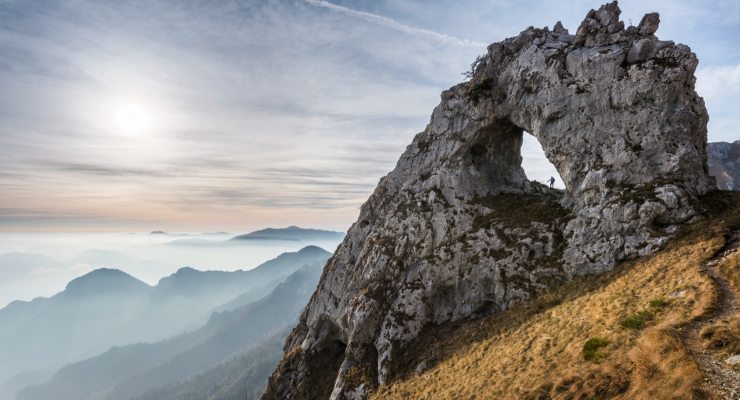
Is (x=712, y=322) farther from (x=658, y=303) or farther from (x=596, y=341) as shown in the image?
(x=596, y=341)

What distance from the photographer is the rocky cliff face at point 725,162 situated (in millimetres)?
139750

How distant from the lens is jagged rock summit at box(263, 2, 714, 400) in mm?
32719

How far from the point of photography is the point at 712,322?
1812 centimetres

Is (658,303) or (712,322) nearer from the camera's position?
(712,322)

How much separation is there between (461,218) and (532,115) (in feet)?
52.4

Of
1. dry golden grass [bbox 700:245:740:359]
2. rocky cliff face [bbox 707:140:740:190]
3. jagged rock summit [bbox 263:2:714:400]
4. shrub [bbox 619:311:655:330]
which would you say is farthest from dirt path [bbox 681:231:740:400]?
rocky cliff face [bbox 707:140:740:190]

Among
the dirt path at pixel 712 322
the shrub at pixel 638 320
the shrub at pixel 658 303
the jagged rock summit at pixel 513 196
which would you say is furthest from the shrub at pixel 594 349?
the jagged rock summit at pixel 513 196

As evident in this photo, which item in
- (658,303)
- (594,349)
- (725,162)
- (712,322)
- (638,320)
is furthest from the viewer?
(725,162)

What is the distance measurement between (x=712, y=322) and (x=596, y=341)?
5.52 metres

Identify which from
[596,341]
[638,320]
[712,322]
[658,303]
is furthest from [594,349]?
[712,322]

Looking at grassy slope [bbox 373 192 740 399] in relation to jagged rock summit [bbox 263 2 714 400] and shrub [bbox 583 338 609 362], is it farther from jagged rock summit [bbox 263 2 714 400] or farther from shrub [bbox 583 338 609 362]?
jagged rock summit [bbox 263 2 714 400]

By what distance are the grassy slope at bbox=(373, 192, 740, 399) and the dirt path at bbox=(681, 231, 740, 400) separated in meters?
0.44

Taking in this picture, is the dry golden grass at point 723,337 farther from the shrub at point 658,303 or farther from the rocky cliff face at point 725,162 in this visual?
the rocky cliff face at point 725,162

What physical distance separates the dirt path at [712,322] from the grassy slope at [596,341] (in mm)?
438
